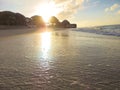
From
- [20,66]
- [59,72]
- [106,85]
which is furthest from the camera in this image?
[20,66]

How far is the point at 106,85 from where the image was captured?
14.3ft

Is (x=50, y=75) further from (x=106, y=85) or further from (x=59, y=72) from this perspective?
(x=106, y=85)

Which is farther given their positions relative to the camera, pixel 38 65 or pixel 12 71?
pixel 38 65

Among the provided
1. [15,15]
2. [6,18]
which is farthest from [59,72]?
[15,15]

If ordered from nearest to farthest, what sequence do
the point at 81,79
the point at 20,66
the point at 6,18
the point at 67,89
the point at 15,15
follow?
the point at 67,89 → the point at 81,79 → the point at 20,66 → the point at 6,18 → the point at 15,15

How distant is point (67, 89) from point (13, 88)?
1343 millimetres

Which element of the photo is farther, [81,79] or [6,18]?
[6,18]

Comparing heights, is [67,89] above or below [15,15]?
below

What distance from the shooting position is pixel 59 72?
5496mm

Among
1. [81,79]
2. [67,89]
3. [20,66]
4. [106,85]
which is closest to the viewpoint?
[67,89]

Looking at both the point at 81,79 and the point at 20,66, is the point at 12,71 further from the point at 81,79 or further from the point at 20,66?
the point at 81,79

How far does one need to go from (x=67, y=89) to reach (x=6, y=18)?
79.6 m

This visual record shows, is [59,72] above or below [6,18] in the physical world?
below

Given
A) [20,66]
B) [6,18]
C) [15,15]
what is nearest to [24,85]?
[20,66]
